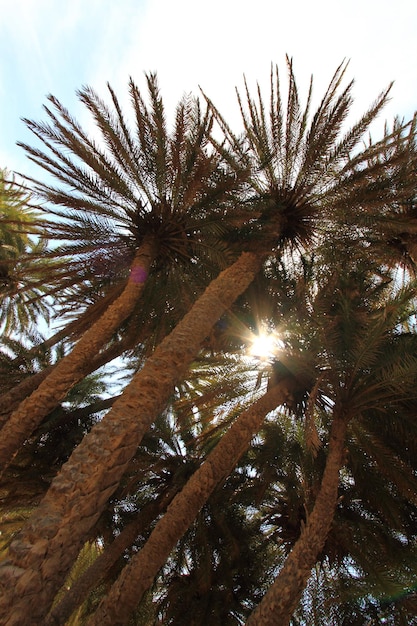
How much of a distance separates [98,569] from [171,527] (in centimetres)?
236

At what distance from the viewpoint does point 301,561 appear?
4816 millimetres

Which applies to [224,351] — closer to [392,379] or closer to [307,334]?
[307,334]

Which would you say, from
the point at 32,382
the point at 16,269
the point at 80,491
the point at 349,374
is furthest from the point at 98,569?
the point at 16,269

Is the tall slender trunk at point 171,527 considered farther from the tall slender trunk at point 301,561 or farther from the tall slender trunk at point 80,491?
the tall slender trunk at point 80,491

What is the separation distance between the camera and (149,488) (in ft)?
31.7

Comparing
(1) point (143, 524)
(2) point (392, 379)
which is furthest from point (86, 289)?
(2) point (392, 379)

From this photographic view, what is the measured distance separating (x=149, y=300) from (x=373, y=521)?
6185 mm

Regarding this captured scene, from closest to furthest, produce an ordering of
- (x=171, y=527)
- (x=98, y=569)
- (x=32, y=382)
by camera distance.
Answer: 1. (x=171, y=527)
2. (x=98, y=569)
3. (x=32, y=382)

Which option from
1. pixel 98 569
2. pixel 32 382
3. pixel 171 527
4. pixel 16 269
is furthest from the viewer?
pixel 16 269

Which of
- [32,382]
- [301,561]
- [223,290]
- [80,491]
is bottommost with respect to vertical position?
[80,491]

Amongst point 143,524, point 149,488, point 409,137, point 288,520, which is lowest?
point 143,524

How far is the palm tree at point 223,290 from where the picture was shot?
311cm

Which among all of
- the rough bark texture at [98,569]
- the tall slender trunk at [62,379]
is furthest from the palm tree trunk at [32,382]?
the rough bark texture at [98,569]

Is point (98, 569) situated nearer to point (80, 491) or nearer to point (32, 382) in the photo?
point (32, 382)
